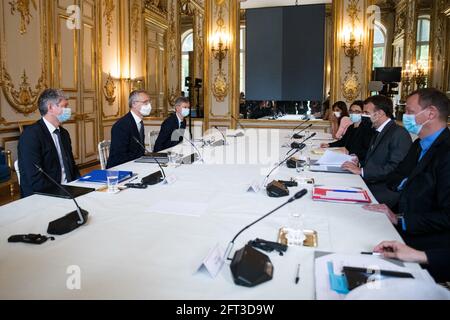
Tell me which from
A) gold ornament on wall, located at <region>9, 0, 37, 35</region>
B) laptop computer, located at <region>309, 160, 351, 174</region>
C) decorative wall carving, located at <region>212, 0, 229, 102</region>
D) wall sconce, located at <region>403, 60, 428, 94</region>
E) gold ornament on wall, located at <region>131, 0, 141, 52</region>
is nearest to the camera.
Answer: laptop computer, located at <region>309, 160, 351, 174</region>

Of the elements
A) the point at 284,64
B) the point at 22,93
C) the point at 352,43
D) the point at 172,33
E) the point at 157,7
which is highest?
the point at 157,7

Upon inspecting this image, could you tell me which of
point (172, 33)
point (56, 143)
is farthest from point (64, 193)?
point (172, 33)

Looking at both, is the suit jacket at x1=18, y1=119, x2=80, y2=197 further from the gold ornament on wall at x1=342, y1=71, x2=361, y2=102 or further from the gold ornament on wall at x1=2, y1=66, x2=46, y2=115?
the gold ornament on wall at x1=342, y1=71, x2=361, y2=102

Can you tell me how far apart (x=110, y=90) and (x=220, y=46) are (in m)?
2.25

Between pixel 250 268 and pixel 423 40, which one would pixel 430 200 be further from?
pixel 423 40

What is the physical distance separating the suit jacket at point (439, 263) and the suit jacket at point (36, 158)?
6.52ft

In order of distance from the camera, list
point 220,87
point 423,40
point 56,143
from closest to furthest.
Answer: point 56,143
point 423,40
point 220,87

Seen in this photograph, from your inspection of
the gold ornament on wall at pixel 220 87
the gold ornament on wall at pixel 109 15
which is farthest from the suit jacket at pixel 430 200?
the gold ornament on wall at pixel 109 15

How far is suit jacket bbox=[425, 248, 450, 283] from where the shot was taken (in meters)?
1.32

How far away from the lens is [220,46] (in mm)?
7395

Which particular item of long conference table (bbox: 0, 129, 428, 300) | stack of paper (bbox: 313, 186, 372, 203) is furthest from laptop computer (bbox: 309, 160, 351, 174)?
stack of paper (bbox: 313, 186, 372, 203)

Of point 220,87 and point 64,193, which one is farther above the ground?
point 220,87

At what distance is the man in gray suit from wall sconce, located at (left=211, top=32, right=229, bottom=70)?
451cm

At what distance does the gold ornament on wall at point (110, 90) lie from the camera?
7.15 metres
